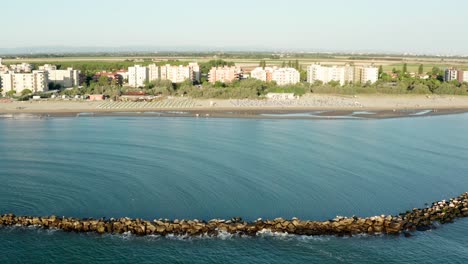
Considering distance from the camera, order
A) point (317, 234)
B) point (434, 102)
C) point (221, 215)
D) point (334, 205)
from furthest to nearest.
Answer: point (434, 102) < point (334, 205) < point (221, 215) < point (317, 234)

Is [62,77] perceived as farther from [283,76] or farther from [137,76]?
[283,76]

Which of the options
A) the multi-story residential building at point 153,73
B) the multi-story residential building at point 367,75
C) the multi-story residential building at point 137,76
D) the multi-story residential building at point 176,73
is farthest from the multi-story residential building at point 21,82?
the multi-story residential building at point 367,75

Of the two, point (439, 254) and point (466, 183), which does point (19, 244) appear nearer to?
point (439, 254)

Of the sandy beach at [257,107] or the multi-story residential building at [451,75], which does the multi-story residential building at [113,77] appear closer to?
the sandy beach at [257,107]

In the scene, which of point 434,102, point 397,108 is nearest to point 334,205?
point 397,108

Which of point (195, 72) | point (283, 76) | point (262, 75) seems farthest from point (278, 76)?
point (195, 72)

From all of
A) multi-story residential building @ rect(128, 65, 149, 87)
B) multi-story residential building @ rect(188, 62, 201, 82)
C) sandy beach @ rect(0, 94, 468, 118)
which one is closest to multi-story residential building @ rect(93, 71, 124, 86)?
multi-story residential building @ rect(128, 65, 149, 87)
